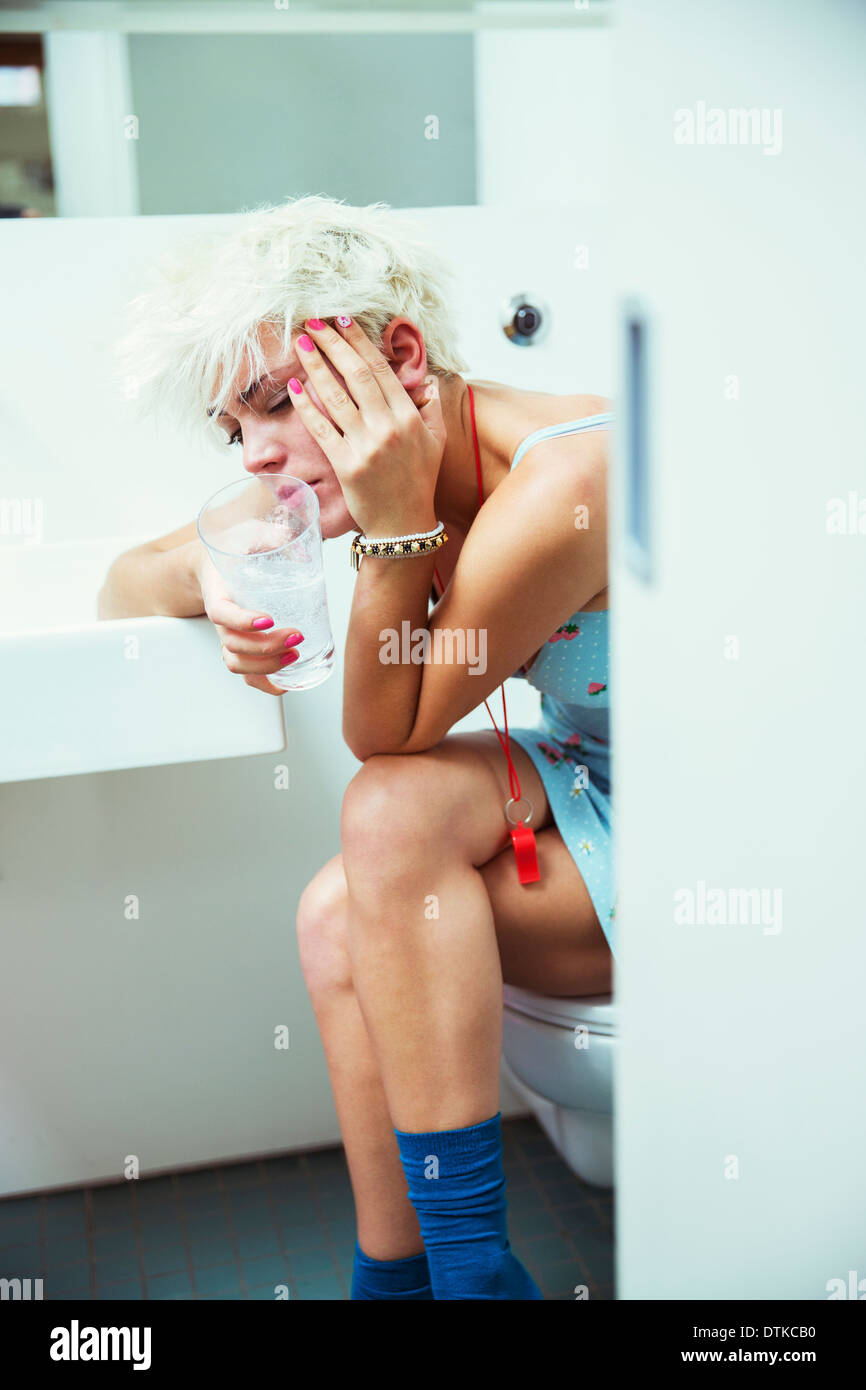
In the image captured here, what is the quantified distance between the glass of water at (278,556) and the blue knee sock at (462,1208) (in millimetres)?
371

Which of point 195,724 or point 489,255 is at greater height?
point 489,255

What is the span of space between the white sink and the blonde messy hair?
7.8 inches

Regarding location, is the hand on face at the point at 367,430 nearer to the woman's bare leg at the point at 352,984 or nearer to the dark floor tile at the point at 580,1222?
the woman's bare leg at the point at 352,984

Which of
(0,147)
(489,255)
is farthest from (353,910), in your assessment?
(0,147)

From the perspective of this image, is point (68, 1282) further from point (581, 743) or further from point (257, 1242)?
point (581, 743)

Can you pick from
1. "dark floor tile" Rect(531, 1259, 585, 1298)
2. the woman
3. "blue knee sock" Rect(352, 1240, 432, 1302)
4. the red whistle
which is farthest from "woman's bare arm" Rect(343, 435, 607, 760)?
"dark floor tile" Rect(531, 1259, 585, 1298)

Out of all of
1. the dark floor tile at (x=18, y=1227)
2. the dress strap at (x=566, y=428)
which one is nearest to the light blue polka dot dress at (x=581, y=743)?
the dress strap at (x=566, y=428)

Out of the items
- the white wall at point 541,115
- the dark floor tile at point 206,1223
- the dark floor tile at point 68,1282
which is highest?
the white wall at point 541,115

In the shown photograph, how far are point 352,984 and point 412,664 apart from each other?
0.28 m

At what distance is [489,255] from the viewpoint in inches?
49.6

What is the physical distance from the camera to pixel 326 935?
0.98 metres

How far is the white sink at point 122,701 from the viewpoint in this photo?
0.87 m
